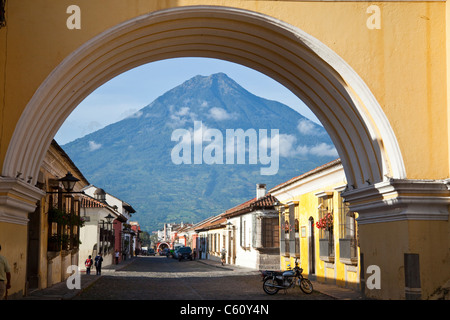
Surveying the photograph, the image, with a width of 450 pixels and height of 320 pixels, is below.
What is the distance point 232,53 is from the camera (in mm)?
11898

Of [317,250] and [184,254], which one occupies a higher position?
[317,250]

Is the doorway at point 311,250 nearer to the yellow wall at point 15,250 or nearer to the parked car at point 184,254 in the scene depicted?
the yellow wall at point 15,250

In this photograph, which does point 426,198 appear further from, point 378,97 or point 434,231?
point 378,97

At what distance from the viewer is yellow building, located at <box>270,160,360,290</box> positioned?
61.8 feet

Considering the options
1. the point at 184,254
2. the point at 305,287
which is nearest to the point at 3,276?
the point at 305,287

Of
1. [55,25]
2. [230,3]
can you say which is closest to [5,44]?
[55,25]

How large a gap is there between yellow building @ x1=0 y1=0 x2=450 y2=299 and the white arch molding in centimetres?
2

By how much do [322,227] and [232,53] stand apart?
10306 mm

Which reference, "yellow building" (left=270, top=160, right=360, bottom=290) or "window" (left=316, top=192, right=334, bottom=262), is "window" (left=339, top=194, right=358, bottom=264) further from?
"window" (left=316, top=192, right=334, bottom=262)

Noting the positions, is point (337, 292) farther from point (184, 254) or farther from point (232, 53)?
point (184, 254)

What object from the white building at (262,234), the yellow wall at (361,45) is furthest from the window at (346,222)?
the white building at (262,234)

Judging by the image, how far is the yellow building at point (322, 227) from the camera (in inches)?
742

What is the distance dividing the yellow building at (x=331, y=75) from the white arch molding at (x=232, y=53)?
24 millimetres

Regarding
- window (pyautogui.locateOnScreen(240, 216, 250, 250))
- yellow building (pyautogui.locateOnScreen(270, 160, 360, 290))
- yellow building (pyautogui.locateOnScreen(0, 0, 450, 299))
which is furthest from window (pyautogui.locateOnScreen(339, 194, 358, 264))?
window (pyautogui.locateOnScreen(240, 216, 250, 250))
